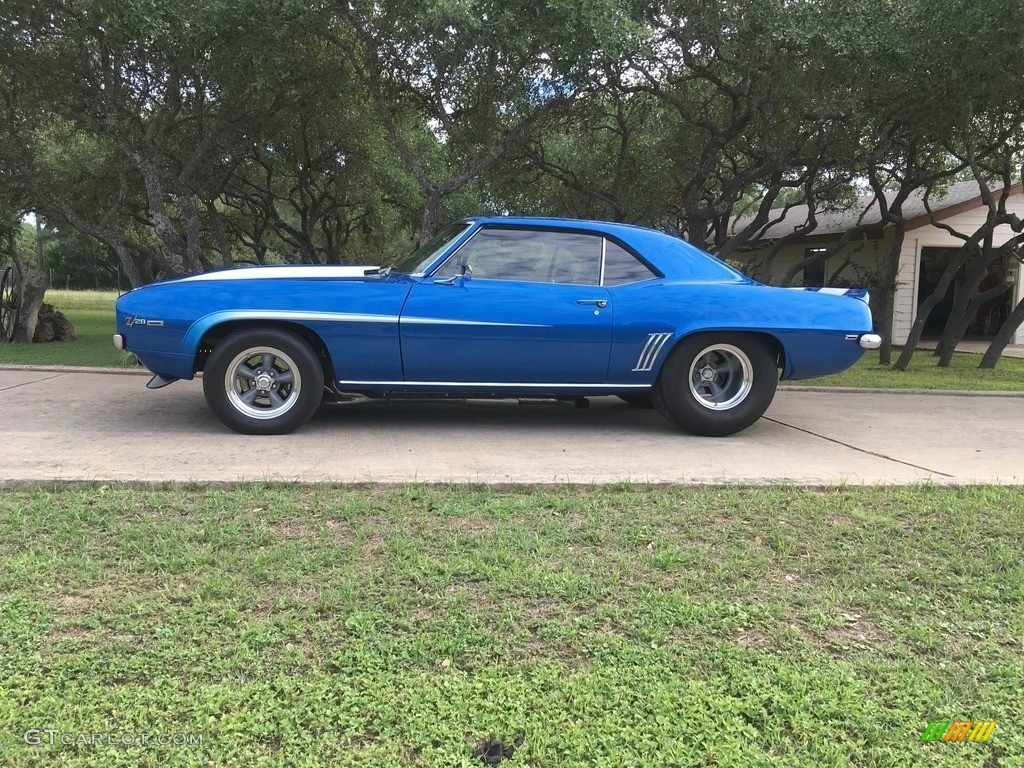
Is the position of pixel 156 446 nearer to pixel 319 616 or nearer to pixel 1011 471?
pixel 319 616

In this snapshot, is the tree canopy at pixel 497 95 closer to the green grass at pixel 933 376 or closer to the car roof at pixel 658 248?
the green grass at pixel 933 376

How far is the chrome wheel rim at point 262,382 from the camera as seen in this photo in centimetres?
521

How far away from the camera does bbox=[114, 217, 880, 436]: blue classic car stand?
5.17 metres

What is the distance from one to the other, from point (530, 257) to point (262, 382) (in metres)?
2.19

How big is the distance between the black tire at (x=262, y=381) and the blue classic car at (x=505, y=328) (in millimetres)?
10

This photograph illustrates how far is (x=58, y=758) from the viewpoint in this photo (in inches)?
80.5

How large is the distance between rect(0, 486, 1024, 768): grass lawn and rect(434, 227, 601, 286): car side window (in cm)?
215

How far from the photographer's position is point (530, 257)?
5.57 meters

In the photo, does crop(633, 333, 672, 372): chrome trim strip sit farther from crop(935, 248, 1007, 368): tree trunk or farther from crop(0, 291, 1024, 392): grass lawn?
crop(935, 248, 1007, 368): tree trunk

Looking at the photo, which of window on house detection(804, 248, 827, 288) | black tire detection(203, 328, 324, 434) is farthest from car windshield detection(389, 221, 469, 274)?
window on house detection(804, 248, 827, 288)

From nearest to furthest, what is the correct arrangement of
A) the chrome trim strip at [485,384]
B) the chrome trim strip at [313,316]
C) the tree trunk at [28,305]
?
1. the chrome trim strip at [313,316]
2. the chrome trim strip at [485,384]
3. the tree trunk at [28,305]

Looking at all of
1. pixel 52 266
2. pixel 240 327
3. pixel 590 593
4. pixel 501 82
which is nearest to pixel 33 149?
pixel 501 82

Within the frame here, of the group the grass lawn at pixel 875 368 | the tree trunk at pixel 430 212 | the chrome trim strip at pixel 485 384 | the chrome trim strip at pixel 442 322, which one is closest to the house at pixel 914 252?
the grass lawn at pixel 875 368

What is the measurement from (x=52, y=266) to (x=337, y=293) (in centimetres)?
5937
